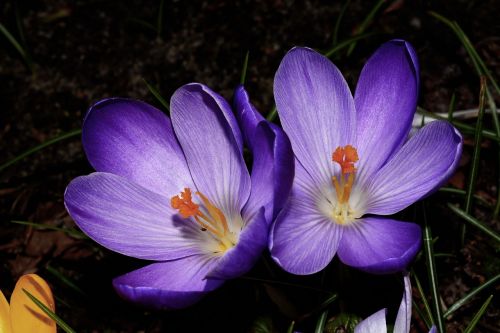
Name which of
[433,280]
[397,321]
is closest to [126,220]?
[397,321]

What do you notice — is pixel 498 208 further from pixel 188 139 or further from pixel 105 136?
pixel 105 136

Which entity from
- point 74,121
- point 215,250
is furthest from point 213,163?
point 74,121

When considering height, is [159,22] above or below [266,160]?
above

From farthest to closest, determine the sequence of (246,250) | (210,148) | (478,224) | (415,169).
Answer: (478,224) < (210,148) < (415,169) < (246,250)

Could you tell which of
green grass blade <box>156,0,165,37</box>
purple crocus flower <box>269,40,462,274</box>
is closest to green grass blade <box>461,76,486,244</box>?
purple crocus flower <box>269,40,462,274</box>

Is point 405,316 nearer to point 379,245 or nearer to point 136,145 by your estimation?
point 379,245

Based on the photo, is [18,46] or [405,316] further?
[18,46]
